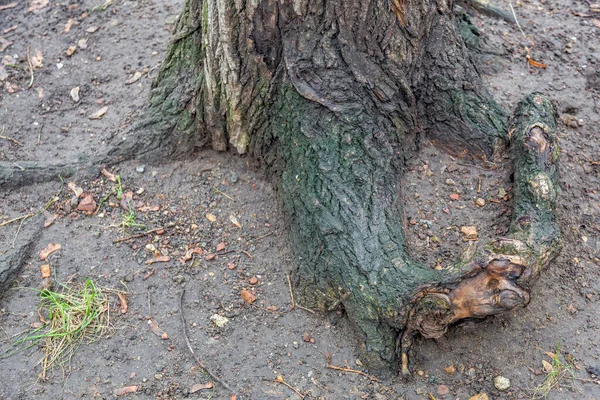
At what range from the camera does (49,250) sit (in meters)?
3.25

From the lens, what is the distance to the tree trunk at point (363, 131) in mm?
2723

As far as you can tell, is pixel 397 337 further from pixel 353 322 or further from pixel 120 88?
pixel 120 88

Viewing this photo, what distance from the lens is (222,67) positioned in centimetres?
315

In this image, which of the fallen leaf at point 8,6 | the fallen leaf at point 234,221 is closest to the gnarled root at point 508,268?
the fallen leaf at point 234,221

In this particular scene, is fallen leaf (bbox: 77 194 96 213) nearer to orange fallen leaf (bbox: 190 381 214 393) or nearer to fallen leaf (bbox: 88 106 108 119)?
fallen leaf (bbox: 88 106 108 119)

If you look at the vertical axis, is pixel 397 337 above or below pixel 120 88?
below

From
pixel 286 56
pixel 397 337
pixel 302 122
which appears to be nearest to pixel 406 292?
pixel 397 337

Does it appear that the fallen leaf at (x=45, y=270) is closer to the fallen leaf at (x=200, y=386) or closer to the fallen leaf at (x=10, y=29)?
the fallen leaf at (x=200, y=386)

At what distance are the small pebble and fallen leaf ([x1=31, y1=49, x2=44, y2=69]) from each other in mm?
3443

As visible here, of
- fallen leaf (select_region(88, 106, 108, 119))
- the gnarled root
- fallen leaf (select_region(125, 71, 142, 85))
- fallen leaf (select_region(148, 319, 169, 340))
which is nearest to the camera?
the gnarled root

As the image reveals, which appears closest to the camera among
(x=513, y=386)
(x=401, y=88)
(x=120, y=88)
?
(x=513, y=386)

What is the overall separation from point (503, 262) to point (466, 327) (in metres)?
0.38

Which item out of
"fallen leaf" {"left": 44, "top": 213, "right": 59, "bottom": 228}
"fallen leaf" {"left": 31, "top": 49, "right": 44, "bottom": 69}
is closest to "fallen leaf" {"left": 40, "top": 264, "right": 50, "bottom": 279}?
"fallen leaf" {"left": 44, "top": 213, "right": 59, "bottom": 228}

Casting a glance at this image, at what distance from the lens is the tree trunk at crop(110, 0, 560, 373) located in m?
2.72
